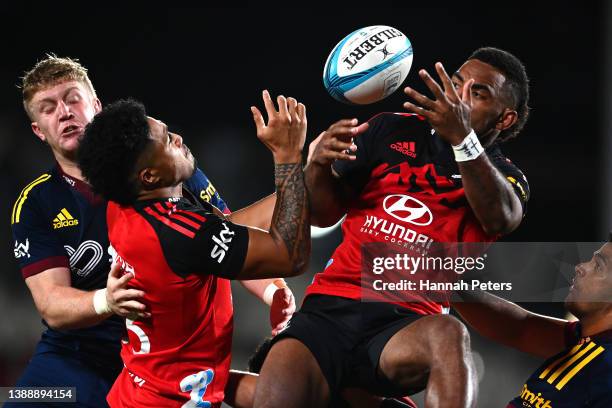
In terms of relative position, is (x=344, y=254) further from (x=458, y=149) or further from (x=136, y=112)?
(x=136, y=112)

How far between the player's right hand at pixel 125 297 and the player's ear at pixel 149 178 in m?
0.35

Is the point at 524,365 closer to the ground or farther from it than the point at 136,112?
closer to the ground

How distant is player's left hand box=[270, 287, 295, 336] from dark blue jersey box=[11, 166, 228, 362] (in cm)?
83

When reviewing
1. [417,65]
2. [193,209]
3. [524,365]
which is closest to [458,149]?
[193,209]

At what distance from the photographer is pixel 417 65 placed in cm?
956

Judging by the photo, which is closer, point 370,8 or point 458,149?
point 458,149

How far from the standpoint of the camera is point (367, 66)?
3400mm

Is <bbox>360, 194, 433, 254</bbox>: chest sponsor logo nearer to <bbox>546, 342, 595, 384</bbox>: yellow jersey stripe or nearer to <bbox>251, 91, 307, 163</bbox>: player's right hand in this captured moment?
<bbox>251, 91, 307, 163</bbox>: player's right hand

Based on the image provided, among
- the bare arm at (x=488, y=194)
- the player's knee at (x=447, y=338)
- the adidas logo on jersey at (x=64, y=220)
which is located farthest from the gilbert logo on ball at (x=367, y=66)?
the adidas logo on jersey at (x=64, y=220)

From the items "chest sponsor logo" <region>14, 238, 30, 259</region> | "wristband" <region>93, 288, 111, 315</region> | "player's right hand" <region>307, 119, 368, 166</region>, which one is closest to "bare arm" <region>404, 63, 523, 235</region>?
"player's right hand" <region>307, 119, 368, 166</region>

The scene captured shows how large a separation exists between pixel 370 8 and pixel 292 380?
725 centimetres

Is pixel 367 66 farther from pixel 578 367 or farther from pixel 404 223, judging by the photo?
pixel 578 367

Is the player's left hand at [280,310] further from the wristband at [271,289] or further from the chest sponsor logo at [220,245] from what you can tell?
the chest sponsor logo at [220,245]

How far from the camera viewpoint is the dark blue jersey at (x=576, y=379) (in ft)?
12.2
